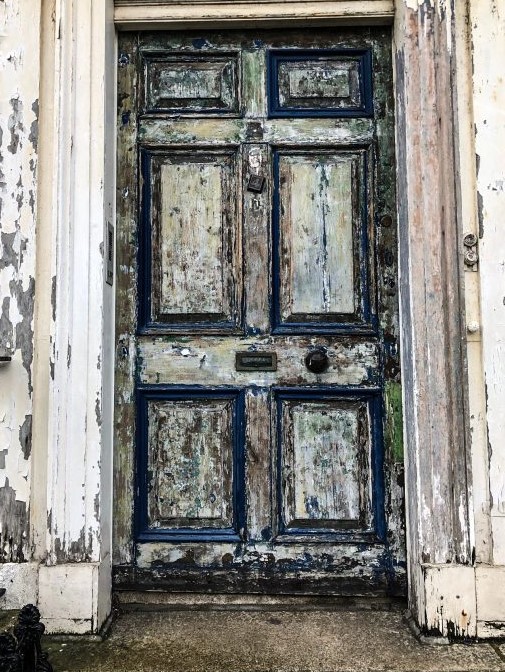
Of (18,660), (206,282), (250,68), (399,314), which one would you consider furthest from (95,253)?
(18,660)

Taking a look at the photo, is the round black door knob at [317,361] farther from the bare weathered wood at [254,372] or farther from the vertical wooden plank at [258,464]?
the vertical wooden plank at [258,464]

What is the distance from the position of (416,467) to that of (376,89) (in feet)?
5.36

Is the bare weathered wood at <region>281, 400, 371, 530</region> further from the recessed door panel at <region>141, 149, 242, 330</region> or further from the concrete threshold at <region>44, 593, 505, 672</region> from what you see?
the recessed door panel at <region>141, 149, 242, 330</region>

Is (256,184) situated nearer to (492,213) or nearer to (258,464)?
(492,213)

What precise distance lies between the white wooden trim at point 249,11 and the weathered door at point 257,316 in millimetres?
101

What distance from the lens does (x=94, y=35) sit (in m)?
2.60

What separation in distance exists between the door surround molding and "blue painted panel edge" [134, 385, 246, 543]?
14cm

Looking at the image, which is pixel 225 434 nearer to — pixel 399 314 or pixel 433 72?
pixel 399 314

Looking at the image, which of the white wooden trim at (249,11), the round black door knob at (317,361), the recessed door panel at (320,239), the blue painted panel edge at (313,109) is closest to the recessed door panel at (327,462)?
the round black door knob at (317,361)

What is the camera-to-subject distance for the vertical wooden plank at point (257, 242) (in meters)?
2.73

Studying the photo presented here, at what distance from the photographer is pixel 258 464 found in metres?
→ 2.67

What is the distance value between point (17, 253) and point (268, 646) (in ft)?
5.82

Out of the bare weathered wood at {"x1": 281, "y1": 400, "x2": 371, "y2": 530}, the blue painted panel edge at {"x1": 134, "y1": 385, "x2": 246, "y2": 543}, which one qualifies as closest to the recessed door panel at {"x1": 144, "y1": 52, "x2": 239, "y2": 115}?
the blue painted panel edge at {"x1": 134, "y1": 385, "x2": 246, "y2": 543}

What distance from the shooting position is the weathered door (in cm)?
264
